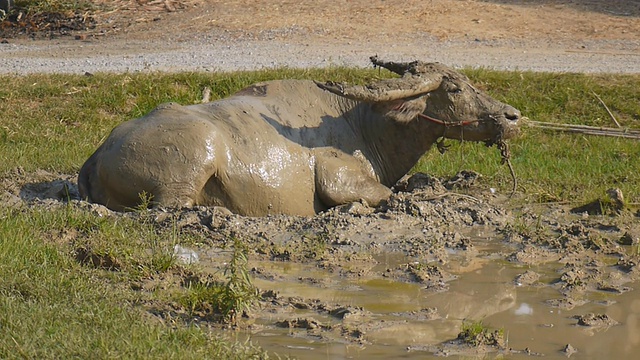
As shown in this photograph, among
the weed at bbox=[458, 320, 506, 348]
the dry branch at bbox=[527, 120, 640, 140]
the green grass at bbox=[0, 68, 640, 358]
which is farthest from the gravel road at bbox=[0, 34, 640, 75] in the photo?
the weed at bbox=[458, 320, 506, 348]

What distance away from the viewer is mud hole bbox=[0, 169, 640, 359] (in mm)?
5453

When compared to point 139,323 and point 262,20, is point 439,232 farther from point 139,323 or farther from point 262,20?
point 262,20

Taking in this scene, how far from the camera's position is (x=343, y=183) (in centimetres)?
835

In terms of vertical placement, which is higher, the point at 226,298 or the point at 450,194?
the point at 226,298

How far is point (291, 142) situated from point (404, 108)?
3.19 feet

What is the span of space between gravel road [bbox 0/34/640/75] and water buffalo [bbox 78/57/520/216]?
198 inches

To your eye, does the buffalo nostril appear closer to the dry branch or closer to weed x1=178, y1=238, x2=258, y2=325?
the dry branch

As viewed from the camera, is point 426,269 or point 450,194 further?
point 450,194

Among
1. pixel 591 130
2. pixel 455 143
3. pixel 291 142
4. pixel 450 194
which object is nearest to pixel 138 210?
pixel 291 142

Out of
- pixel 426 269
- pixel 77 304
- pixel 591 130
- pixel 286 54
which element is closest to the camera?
pixel 77 304

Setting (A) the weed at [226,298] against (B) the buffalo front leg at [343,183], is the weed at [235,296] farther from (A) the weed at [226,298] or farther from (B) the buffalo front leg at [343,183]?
(B) the buffalo front leg at [343,183]

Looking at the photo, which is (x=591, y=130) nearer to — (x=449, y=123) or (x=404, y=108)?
(x=449, y=123)

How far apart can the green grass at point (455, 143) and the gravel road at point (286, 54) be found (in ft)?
4.08

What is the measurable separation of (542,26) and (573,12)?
4.73 ft
